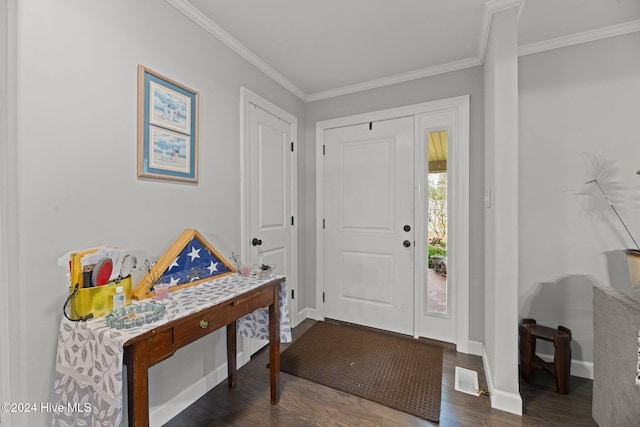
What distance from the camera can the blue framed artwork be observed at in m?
1.52

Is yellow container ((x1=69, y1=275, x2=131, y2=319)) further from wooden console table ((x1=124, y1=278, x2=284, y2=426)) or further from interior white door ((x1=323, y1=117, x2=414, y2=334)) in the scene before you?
interior white door ((x1=323, y1=117, x2=414, y2=334))

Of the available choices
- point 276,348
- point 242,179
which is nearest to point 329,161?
point 242,179

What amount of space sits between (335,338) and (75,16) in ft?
9.21

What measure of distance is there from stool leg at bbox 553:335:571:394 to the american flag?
2314 mm

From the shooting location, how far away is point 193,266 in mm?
1711

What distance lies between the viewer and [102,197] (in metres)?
1.35

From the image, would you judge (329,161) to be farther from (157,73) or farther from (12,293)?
(12,293)

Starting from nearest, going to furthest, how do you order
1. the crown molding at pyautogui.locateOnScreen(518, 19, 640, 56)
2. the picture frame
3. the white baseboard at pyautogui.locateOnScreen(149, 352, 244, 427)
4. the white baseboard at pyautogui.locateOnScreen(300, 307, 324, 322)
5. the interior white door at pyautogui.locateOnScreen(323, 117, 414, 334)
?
1. the picture frame
2. the white baseboard at pyautogui.locateOnScreen(149, 352, 244, 427)
3. the crown molding at pyautogui.locateOnScreen(518, 19, 640, 56)
4. the interior white door at pyautogui.locateOnScreen(323, 117, 414, 334)
5. the white baseboard at pyautogui.locateOnScreen(300, 307, 324, 322)

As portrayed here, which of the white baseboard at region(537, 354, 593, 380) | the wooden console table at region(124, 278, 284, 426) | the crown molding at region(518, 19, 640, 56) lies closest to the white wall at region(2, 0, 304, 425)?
the wooden console table at region(124, 278, 284, 426)

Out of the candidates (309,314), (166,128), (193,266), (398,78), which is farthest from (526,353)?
(166,128)

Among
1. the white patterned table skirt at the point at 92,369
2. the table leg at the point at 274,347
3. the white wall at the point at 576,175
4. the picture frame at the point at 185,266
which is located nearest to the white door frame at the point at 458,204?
the white wall at the point at 576,175

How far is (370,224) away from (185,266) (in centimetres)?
181

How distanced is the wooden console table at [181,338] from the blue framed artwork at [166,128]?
2.76 feet

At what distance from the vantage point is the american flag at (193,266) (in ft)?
5.23
